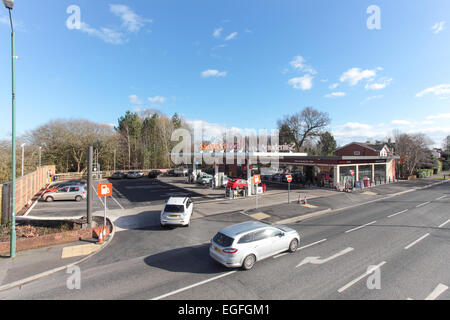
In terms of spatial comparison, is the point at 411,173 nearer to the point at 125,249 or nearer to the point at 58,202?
the point at 125,249

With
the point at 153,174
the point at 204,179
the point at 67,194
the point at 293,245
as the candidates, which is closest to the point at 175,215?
the point at 293,245

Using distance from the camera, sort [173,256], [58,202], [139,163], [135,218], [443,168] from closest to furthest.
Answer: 1. [173,256]
2. [135,218]
3. [58,202]
4. [139,163]
5. [443,168]

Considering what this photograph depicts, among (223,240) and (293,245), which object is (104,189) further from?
(293,245)

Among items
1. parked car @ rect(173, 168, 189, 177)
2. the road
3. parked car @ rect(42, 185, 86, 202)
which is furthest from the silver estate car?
parked car @ rect(173, 168, 189, 177)

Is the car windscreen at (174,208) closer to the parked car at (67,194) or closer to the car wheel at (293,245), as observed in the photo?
the car wheel at (293,245)

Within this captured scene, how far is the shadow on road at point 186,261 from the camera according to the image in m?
8.16

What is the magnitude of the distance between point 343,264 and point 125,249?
9.68 metres

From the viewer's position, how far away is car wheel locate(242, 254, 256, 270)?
7.95 meters

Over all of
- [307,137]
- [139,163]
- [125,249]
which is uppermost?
[307,137]

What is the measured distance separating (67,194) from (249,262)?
67.8 ft

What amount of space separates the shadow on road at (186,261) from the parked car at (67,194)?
53.1ft

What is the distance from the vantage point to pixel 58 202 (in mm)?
20281

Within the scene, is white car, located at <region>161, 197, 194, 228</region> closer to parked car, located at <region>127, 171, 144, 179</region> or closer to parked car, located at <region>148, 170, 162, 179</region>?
parked car, located at <region>148, 170, 162, 179</region>
